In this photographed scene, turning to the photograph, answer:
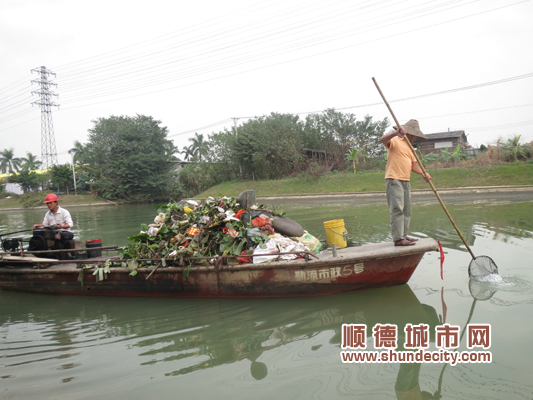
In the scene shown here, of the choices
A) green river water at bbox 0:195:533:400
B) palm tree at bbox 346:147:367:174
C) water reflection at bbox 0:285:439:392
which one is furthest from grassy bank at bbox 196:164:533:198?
green river water at bbox 0:195:533:400

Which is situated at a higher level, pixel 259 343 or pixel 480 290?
pixel 480 290

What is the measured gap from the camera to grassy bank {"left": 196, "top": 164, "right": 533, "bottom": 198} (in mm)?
19469

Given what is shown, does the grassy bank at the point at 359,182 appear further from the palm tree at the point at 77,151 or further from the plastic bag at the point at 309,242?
the plastic bag at the point at 309,242

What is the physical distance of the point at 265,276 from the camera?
16.4ft

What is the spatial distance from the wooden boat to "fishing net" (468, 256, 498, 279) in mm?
971

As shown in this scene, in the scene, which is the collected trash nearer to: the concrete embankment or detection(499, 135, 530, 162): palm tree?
the concrete embankment

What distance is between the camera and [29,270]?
6.25 meters

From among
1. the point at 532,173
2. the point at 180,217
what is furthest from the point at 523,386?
the point at 532,173

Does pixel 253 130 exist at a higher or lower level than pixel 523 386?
higher

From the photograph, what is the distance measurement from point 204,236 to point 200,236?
0.27 feet

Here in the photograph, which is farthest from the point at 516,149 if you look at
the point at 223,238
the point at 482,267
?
the point at 223,238

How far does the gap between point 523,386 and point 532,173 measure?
65.3ft

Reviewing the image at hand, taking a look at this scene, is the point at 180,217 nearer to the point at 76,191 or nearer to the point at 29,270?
the point at 29,270

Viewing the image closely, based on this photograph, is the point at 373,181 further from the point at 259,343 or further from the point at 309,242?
the point at 259,343
